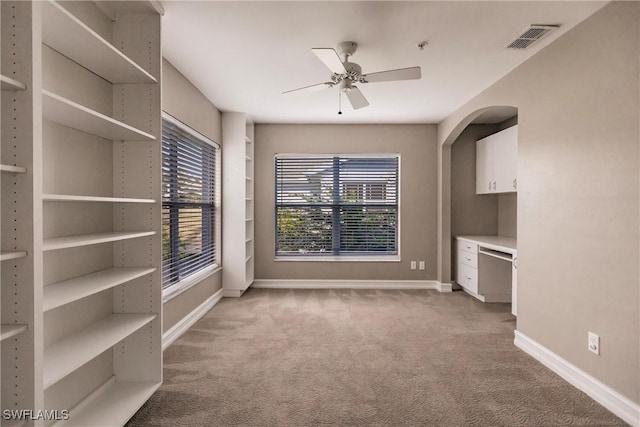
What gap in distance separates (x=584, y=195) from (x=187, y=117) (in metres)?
3.47

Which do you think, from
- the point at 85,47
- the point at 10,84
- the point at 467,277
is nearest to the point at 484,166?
the point at 467,277

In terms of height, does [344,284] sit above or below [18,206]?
below

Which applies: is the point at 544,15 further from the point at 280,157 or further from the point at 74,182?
the point at 280,157

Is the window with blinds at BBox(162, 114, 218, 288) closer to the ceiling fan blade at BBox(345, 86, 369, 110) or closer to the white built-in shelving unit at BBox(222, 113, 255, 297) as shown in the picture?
the white built-in shelving unit at BBox(222, 113, 255, 297)

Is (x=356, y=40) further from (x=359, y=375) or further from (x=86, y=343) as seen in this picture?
(x=86, y=343)

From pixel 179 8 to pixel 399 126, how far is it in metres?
3.78

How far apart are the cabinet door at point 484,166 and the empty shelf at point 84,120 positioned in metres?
4.26

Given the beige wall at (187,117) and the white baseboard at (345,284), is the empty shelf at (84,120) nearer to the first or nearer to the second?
the beige wall at (187,117)

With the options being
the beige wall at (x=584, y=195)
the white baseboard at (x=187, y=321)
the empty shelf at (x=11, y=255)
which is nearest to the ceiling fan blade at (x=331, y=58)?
the beige wall at (x=584, y=195)

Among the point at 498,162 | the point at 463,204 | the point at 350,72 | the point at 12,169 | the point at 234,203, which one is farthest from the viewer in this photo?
the point at 463,204

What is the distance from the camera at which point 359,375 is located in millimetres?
2615

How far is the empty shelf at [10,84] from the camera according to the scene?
1232 millimetres

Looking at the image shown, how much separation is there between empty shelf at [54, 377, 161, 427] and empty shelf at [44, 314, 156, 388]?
0.41m

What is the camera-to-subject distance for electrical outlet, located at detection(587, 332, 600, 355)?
7.62 feet
